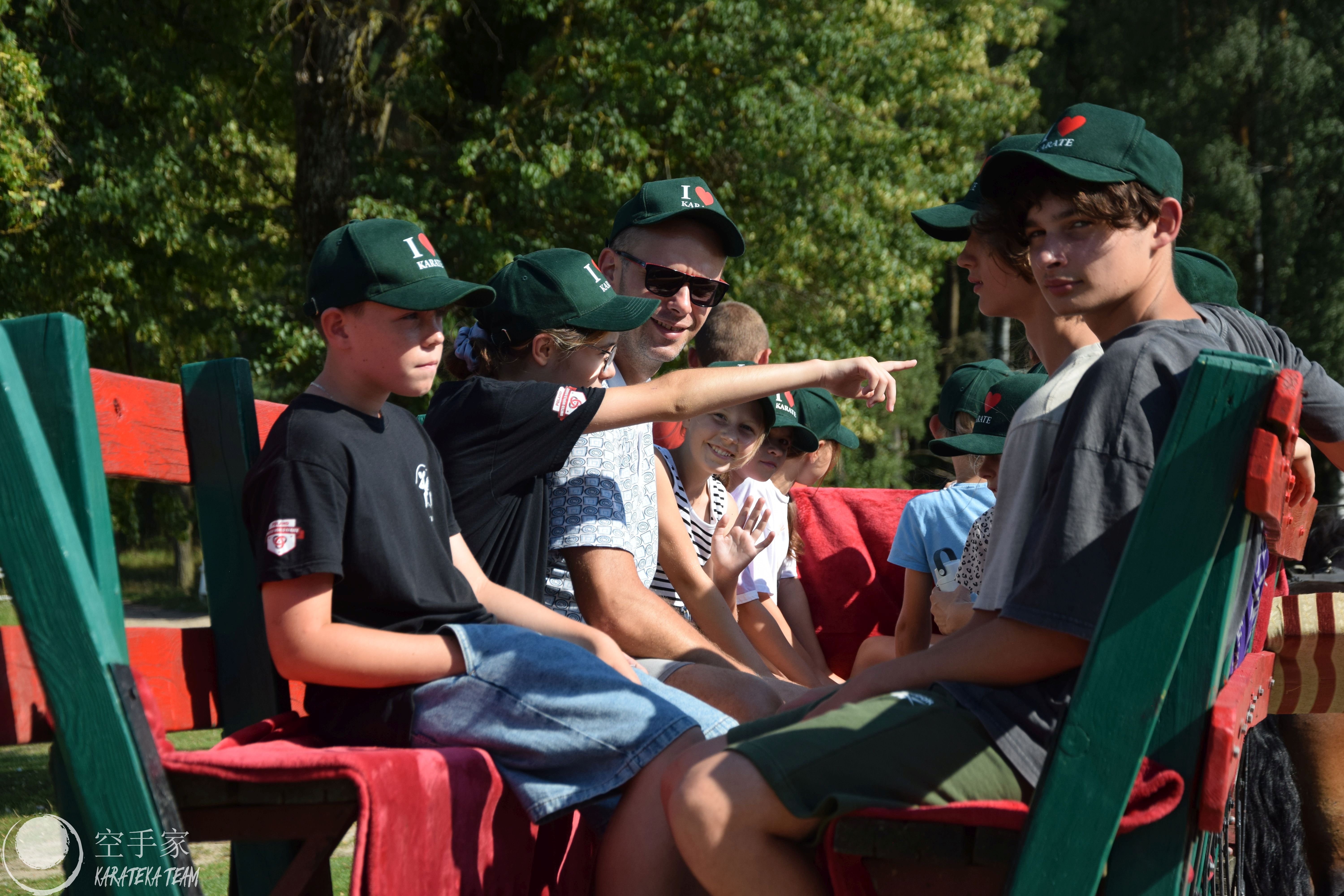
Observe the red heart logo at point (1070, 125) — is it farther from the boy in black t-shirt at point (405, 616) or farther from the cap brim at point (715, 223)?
the cap brim at point (715, 223)

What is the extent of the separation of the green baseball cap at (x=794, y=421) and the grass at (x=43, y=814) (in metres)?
1.92

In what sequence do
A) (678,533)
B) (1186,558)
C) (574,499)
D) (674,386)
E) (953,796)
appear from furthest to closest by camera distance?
(678,533)
(574,499)
(674,386)
(953,796)
(1186,558)

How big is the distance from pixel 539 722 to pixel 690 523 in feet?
5.40

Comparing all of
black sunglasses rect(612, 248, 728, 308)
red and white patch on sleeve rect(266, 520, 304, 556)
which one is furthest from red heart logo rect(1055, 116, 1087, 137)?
black sunglasses rect(612, 248, 728, 308)

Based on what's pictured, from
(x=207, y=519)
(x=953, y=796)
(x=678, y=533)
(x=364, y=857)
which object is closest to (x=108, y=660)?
(x=364, y=857)

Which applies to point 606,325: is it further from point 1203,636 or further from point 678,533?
point 1203,636

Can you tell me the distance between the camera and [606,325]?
2.81 m

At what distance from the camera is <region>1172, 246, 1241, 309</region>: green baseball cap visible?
3.07 metres

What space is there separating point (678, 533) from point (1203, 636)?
175 centimetres

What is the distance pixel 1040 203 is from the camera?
207 centimetres

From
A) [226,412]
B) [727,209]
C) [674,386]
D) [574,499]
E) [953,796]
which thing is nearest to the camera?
[953,796]

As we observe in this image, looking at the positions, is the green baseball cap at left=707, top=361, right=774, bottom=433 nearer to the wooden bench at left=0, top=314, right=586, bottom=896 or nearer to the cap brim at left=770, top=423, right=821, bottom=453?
the cap brim at left=770, top=423, right=821, bottom=453

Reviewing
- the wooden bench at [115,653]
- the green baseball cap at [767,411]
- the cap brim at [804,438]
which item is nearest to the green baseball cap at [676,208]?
the green baseball cap at [767,411]

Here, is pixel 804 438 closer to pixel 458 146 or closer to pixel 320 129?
pixel 458 146
